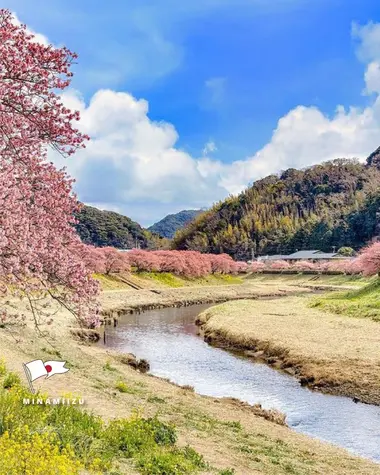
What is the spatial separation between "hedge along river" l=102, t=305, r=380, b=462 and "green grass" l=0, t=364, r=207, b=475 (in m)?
8.23

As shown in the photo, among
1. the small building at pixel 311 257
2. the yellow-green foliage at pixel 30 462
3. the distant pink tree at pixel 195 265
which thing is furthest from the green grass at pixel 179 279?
the yellow-green foliage at pixel 30 462

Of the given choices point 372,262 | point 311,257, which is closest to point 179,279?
point 372,262

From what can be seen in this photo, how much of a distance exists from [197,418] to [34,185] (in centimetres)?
1004

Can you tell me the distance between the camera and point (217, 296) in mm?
91750

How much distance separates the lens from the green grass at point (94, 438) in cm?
904

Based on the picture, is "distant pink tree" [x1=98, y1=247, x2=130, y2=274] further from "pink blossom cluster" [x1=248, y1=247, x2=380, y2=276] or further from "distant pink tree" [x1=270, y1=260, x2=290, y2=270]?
"distant pink tree" [x1=270, y1=260, x2=290, y2=270]

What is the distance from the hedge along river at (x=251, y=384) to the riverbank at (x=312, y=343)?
102 cm

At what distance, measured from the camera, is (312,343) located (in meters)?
32.6

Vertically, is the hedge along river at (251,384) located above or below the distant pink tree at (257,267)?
below

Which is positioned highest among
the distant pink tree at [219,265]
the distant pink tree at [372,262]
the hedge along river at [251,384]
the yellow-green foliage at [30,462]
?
the distant pink tree at [219,265]

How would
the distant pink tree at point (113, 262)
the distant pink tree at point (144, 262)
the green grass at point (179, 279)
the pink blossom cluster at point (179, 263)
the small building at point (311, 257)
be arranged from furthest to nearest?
the small building at point (311, 257), the pink blossom cluster at point (179, 263), the distant pink tree at point (144, 262), the green grass at point (179, 279), the distant pink tree at point (113, 262)

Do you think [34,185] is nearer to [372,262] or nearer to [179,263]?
[372,262]

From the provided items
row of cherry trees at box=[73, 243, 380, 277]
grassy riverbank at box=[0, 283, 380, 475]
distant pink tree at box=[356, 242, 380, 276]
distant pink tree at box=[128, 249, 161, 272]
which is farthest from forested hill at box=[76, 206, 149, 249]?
grassy riverbank at box=[0, 283, 380, 475]

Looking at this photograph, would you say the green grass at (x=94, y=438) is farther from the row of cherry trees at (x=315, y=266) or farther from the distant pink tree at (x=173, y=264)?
the distant pink tree at (x=173, y=264)
